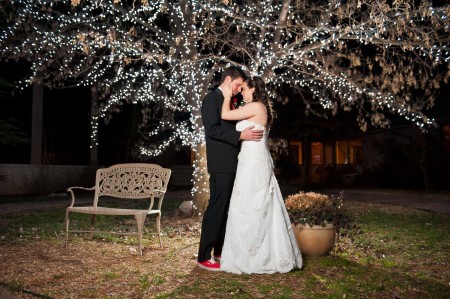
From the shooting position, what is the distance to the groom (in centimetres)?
525

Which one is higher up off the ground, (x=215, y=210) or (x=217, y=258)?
(x=215, y=210)

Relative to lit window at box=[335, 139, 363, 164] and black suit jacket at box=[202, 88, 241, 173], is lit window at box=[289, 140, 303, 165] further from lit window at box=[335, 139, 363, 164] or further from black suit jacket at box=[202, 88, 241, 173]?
black suit jacket at box=[202, 88, 241, 173]

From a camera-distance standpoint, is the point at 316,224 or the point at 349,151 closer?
the point at 316,224

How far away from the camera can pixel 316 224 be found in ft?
19.9

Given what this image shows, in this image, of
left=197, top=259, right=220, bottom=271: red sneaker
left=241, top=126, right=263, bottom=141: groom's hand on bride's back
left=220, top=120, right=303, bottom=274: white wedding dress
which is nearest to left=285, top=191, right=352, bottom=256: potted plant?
left=220, top=120, right=303, bottom=274: white wedding dress

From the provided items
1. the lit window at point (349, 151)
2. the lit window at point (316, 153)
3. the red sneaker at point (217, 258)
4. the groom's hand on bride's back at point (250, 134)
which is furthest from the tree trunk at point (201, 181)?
the lit window at point (316, 153)

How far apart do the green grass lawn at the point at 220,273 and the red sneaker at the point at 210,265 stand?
0.06 m

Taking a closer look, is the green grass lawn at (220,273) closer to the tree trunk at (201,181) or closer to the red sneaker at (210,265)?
Result: the red sneaker at (210,265)

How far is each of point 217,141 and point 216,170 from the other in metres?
0.30

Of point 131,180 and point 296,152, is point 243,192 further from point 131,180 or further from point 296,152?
point 296,152

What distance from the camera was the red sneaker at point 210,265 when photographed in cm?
529

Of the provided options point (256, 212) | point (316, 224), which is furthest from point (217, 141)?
point (316, 224)

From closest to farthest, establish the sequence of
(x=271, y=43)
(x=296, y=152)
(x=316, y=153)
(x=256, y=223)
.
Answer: (x=256, y=223) < (x=271, y=43) < (x=316, y=153) < (x=296, y=152)

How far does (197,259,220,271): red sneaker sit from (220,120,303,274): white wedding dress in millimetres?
89
